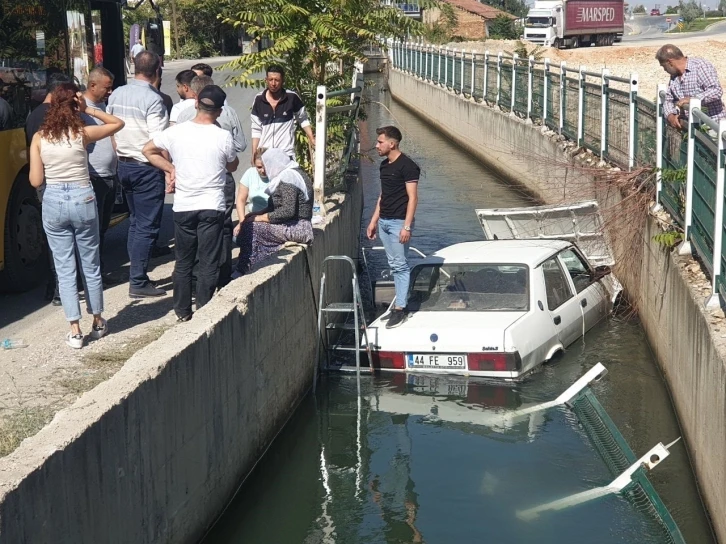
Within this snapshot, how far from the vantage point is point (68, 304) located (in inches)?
334

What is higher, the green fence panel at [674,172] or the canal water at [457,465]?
the green fence panel at [674,172]

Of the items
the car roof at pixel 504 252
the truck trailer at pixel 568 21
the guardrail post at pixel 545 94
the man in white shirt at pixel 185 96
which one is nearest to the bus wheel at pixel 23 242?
the man in white shirt at pixel 185 96

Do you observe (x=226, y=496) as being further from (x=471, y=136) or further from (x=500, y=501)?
(x=471, y=136)

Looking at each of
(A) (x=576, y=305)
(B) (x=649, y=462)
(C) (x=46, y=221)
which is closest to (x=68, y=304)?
(C) (x=46, y=221)

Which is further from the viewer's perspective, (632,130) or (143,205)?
(632,130)

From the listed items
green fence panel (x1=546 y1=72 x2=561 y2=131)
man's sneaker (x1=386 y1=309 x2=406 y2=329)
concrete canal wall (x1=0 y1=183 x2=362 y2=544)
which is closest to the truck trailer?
green fence panel (x1=546 y1=72 x2=561 y2=131)

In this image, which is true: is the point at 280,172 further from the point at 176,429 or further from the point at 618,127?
the point at 618,127

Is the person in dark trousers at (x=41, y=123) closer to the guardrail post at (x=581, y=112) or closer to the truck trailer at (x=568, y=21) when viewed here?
the guardrail post at (x=581, y=112)

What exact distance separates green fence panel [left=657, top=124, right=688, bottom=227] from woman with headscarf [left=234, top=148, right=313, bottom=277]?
12.6 feet

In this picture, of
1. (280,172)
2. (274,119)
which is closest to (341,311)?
(280,172)

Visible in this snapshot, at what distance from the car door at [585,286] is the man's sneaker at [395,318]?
88.1 inches

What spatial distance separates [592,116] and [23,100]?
35.6 feet

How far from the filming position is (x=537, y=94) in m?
24.9

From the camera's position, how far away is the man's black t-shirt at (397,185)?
416 inches
